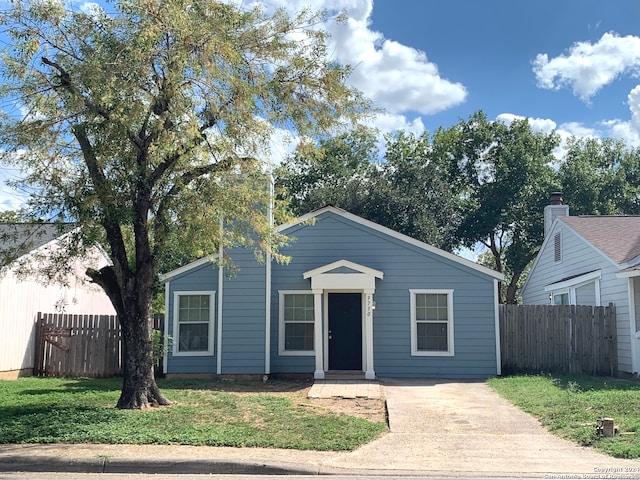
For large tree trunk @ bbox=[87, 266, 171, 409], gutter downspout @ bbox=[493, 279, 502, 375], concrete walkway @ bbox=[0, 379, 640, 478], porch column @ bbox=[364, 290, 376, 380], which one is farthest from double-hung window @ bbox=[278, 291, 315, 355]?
concrete walkway @ bbox=[0, 379, 640, 478]

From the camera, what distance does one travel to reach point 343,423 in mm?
9359

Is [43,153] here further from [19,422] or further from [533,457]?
[533,457]

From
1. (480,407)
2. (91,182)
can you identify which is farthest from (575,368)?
(91,182)

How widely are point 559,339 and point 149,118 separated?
11.6 metres

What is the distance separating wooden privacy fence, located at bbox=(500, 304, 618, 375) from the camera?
15.6 meters

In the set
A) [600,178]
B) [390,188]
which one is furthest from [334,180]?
[600,178]

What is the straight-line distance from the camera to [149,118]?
9.91 meters

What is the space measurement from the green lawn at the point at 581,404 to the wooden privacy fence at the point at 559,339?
37.3 inches

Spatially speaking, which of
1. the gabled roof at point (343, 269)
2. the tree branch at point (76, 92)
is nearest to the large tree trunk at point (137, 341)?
the tree branch at point (76, 92)

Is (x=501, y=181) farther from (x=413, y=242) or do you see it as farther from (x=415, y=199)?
(x=413, y=242)

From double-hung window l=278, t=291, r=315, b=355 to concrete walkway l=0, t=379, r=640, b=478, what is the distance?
673 cm

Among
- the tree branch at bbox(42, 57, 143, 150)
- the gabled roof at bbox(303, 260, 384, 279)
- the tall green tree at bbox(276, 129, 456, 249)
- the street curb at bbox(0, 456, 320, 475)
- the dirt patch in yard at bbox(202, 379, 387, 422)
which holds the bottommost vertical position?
the street curb at bbox(0, 456, 320, 475)

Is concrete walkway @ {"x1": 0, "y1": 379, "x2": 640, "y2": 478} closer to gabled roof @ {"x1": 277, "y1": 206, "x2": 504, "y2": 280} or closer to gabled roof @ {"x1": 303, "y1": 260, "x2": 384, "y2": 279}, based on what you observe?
gabled roof @ {"x1": 303, "y1": 260, "x2": 384, "y2": 279}

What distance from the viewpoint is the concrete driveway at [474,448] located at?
279 inches
